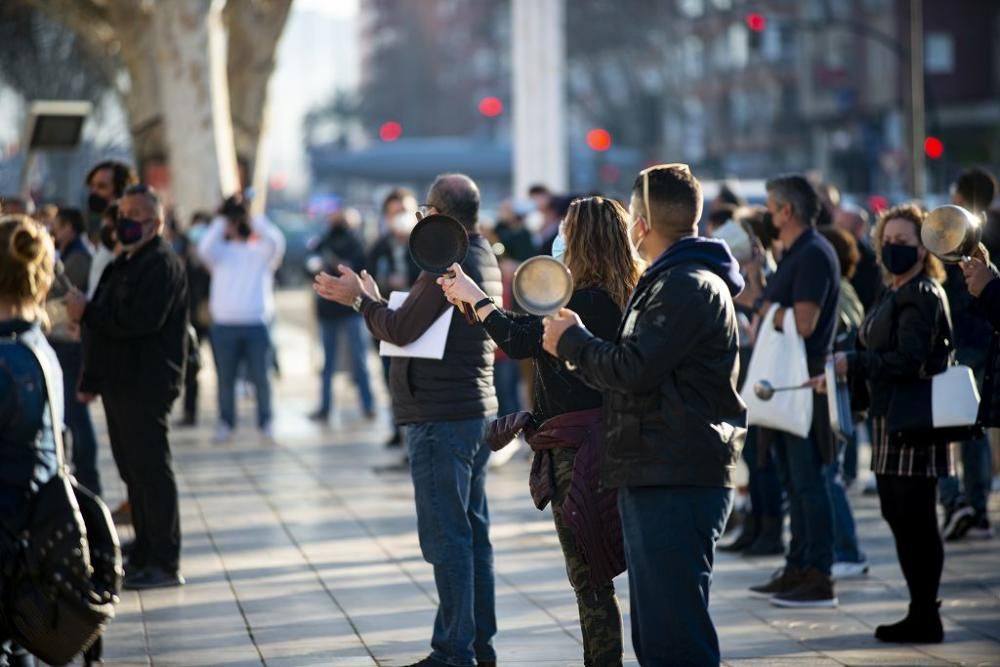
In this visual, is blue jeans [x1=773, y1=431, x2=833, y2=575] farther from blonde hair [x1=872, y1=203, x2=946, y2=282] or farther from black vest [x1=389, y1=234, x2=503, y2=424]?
black vest [x1=389, y1=234, x2=503, y2=424]

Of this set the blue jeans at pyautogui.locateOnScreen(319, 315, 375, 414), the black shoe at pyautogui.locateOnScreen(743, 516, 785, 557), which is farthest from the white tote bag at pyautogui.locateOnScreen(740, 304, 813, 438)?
the blue jeans at pyautogui.locateOnScreen(319, 315, 375, 414)

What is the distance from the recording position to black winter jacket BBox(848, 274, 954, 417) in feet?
24.8

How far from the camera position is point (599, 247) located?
6141 millimetres

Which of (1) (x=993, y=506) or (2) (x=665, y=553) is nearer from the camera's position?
(2) (x=665, y=553)

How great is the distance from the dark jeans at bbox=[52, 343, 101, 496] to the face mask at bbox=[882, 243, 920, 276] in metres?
5.10

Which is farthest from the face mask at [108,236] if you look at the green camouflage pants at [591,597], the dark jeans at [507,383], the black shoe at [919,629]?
the dark jeans at [507,383]

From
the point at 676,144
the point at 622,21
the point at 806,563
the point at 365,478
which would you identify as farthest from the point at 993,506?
the point at 676,144

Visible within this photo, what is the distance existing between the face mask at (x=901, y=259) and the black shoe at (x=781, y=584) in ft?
5.26

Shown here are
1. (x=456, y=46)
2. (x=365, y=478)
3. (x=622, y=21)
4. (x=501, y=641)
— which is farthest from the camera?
(x=456, y=46)

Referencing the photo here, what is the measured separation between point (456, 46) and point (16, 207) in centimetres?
9216

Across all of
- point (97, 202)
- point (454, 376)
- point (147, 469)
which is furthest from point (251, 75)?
point (454, 376)

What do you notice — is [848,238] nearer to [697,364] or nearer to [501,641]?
[501,641]

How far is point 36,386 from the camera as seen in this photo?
17.4 feet

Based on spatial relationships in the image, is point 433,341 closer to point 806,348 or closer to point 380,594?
point 380,594
